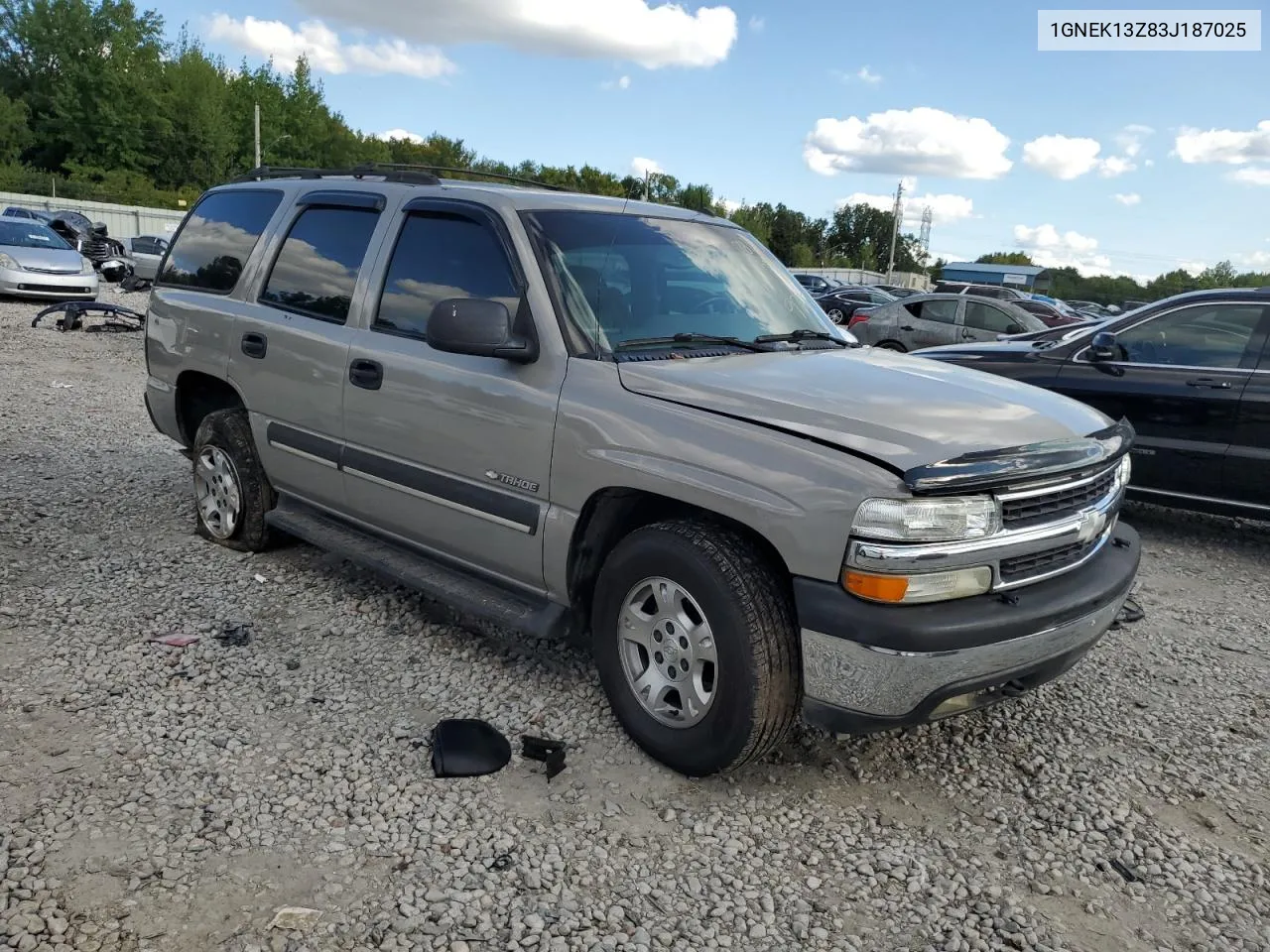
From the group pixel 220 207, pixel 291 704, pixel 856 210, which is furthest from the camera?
pixel 856 210

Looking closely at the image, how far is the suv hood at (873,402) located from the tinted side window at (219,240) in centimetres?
270

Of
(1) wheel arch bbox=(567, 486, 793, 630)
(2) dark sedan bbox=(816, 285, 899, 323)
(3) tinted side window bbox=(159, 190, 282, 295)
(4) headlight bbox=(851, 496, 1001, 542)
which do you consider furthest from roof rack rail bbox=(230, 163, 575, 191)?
(2) dark sedan bbox=(816, 285, 899, 323)

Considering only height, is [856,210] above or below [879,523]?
above

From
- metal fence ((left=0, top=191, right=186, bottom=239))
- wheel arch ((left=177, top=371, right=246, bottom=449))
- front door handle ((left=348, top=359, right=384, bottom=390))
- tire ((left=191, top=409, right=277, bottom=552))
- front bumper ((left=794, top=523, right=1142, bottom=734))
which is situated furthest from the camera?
metal fence ((left=0, top=191, right=186, bottom=239))

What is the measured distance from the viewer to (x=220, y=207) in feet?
17.6

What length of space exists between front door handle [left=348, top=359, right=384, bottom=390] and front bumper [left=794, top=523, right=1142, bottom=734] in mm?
2102

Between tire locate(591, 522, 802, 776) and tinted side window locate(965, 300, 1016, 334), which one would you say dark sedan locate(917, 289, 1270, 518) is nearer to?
tire locate(591, 522, 802, 776)

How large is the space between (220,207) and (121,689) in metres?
2.86

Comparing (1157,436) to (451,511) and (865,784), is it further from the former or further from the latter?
(451,511)

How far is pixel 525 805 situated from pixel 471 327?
5.22 ft

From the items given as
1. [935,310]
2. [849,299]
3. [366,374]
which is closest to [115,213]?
[849,299]

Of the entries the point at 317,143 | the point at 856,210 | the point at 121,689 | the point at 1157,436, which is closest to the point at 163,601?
the point at 121,689

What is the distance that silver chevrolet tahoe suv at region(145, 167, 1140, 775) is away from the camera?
2.78m

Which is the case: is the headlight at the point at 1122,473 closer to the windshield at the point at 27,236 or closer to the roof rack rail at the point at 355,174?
the roof rack rail at the point at 355,174
